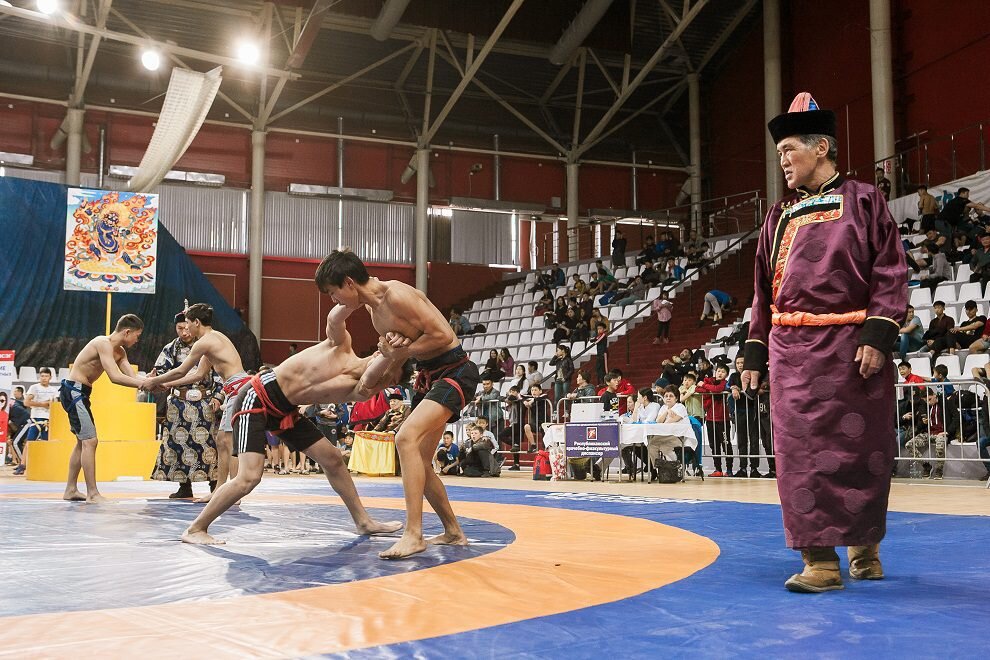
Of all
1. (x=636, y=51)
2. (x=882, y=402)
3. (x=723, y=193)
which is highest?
(x=636, y=51)

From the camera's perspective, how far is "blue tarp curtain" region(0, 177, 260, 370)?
16.8 meters

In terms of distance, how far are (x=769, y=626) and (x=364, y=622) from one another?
3.33 feet

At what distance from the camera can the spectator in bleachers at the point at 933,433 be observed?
8773 mm

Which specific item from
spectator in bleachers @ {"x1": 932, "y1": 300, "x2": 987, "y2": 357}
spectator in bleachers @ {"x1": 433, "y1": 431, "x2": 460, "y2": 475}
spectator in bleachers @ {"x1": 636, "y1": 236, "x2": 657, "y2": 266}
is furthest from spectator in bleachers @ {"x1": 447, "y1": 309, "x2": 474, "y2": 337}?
spectator in bleachers @ {"x1": 932, "y1": 300, "x2": 987, "y2": 357}

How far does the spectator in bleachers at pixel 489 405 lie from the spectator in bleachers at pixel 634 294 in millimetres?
4185

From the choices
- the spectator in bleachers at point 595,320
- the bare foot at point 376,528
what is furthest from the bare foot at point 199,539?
the spectator in bleachers at point 595,320

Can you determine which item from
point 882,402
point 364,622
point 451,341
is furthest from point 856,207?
point 364,622

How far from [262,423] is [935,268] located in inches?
395

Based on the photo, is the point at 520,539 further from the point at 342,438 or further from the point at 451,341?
the point at 342,438

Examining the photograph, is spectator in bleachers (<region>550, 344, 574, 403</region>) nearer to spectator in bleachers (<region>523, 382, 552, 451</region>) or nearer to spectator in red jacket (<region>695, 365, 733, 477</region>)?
spectator in bleachers (<region>523, 382, 552, 451</region>)

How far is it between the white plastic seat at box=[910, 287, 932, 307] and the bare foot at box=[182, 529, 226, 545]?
9790 millimetres

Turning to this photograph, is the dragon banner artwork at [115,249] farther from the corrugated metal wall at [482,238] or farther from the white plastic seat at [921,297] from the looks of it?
the corrugated metal wall at [482,238]

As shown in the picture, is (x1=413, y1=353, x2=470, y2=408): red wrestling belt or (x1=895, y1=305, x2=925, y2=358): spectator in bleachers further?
(x1=895, y1=305, x2=925, y2=358): spectator in bleachers

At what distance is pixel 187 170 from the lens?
845 inches
